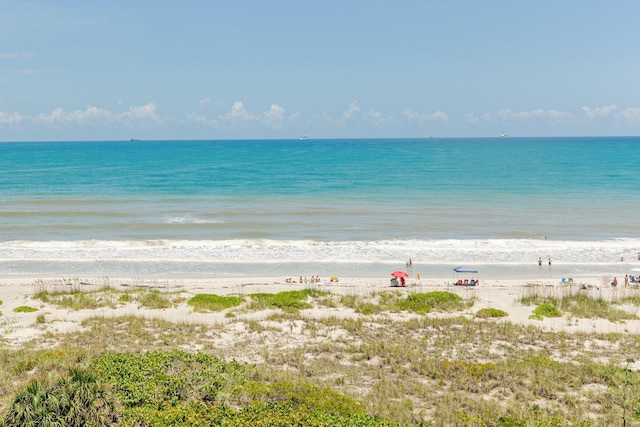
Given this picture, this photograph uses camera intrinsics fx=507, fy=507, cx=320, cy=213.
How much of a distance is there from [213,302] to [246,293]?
11.0 ft

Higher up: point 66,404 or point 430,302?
point 66,404

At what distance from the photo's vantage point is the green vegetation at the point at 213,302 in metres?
24.6

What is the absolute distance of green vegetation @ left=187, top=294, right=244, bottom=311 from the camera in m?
24.6

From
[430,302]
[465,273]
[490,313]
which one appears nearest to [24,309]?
[430,302]

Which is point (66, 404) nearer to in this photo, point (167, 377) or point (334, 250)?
point (167, 377)

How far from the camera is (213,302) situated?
25.1m

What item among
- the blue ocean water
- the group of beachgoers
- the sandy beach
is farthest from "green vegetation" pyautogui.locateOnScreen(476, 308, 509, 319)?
the blue ocean water

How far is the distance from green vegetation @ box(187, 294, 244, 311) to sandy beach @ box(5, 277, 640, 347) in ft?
1.42

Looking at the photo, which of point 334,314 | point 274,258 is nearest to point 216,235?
point 274,258

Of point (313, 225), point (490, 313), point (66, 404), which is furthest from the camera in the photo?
point (313, 225)

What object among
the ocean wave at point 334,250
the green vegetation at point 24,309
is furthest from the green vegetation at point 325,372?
the ocean wave at point 334,250

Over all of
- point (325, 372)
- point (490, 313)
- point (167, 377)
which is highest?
point (167, 377)

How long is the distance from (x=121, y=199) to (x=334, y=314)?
160 ft

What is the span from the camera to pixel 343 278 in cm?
3372
